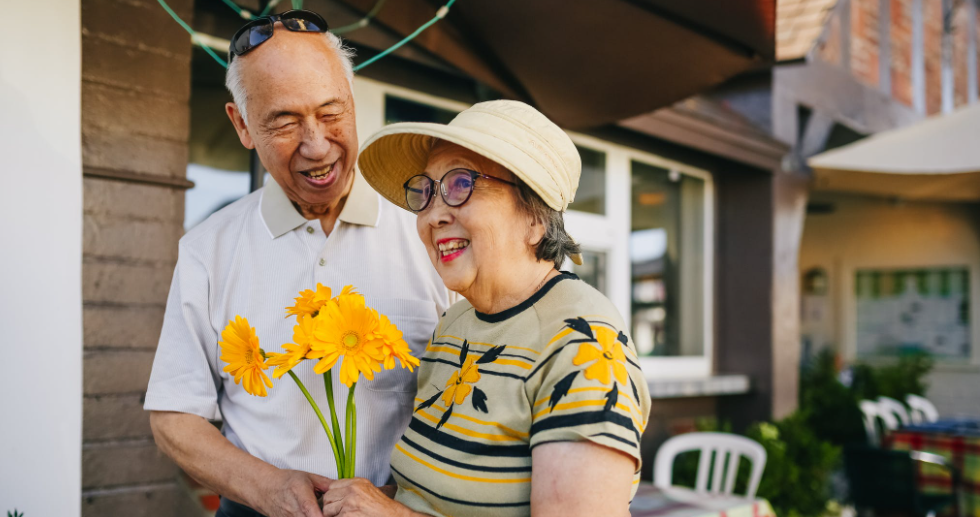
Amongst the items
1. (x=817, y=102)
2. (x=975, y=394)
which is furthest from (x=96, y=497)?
(x=975, y=394)

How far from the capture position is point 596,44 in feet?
9.48

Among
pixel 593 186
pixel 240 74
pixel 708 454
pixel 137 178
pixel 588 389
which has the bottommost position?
pixel 708 454

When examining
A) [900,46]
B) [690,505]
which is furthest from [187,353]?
[900,46]

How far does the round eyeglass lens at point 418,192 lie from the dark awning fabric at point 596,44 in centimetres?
151

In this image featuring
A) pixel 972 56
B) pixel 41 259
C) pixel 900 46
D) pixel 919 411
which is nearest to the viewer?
pixel 41 259

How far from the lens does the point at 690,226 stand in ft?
19.2

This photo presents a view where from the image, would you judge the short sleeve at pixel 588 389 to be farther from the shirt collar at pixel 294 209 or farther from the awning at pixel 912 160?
the awning at pixel 912 160

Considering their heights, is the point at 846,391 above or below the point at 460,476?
below

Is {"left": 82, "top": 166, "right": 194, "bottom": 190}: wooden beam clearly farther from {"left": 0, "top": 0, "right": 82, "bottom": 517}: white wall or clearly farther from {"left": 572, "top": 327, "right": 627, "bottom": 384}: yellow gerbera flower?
{"left": 572, "top": 327, "right": 627, "bottom": 384}: yellow gerbera flower

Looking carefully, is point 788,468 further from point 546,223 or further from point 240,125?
point 240,125

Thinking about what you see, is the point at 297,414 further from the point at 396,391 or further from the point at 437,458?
the point at 437,458

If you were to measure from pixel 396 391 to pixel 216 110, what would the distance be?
2.14 metres

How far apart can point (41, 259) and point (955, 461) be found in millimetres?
5269

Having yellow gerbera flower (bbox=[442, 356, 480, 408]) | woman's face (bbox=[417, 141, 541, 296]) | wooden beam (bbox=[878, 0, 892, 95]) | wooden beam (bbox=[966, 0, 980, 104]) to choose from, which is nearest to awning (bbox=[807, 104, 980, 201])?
wooden beam (bbox=[878, 0, 892, 95])
